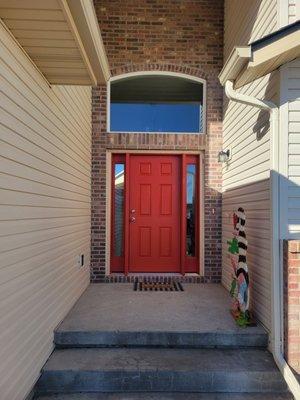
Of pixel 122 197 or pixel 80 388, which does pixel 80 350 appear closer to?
pixel 80 388

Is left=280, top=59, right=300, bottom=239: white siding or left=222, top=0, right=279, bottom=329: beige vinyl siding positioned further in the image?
left=222, top=0, right=279, bottom=329: beige vinyl siding

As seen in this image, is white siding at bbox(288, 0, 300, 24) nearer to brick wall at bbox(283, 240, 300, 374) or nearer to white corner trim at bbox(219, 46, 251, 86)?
white corner trim at bbox(219, 46, 251, 86)

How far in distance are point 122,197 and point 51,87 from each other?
2.67 meters

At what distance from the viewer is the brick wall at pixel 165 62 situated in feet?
18.3

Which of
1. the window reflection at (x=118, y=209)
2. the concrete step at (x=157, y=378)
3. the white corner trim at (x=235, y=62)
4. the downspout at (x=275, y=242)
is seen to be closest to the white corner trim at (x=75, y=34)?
the white corner trim at (x=235, y=62)

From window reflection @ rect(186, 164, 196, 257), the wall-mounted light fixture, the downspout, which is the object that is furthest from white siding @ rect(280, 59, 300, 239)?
window reflection @ rect(186, 164, 196, 257)

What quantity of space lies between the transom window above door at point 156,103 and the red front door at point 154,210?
1.74ft

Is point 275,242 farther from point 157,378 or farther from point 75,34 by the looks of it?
point 75,34

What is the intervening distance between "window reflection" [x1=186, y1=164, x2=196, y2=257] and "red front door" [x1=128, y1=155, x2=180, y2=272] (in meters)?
0.15

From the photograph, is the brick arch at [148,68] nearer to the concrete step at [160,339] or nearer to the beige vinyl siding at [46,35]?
the beige vinyl siding at [46,35]

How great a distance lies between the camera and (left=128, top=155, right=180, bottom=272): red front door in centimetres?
572

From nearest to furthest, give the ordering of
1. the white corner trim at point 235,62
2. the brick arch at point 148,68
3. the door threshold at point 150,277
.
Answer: the white corner trim at point 235,62 < the door threshold at point 150,277 < the brick arch at point 148,68

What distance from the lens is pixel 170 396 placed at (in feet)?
9.50

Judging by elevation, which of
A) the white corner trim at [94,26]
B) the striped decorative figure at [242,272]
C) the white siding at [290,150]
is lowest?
the striped decorative figure at [242,272]
